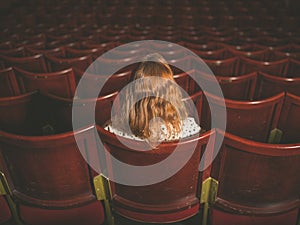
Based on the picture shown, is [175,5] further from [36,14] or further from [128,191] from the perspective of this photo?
[128,191]

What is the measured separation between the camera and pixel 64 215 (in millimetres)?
483

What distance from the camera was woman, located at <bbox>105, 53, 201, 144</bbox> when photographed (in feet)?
1.35

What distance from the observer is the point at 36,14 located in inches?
83.8

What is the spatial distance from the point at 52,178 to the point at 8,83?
55cm

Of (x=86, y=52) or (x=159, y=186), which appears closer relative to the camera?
(x=159, y=186)

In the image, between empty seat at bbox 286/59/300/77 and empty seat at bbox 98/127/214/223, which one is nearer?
empty seat at bbox 98/127/214/223

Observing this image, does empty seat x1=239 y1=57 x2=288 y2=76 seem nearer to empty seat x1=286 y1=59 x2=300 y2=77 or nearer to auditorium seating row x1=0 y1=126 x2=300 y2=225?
empty seat x1=286 y1=59 x2=300 y2=77

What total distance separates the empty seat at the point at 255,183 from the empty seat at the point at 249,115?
0.16 meters

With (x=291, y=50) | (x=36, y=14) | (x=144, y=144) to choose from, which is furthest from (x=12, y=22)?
(x=144, y=144)

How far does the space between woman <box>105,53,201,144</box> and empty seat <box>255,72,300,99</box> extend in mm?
394

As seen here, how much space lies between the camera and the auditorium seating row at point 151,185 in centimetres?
37

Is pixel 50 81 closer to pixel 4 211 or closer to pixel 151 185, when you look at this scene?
pixel 4 211

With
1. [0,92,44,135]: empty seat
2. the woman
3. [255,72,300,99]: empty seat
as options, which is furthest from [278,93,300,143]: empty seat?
[0,92,44,135]: empty seat

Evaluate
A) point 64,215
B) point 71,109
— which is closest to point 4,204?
point 64,215
